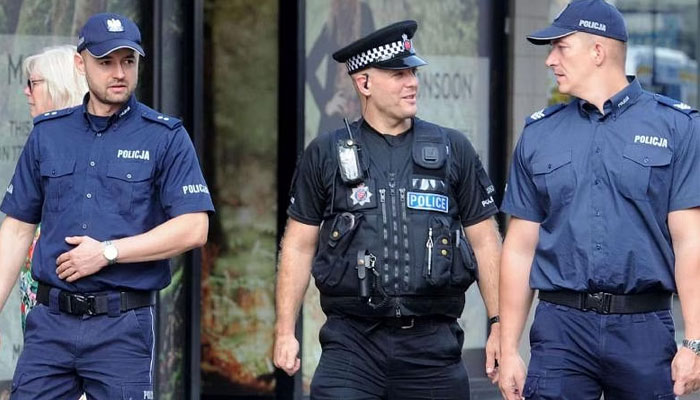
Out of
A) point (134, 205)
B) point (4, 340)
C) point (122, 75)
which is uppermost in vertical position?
point (122, 75)

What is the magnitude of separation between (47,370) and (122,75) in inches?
45.5

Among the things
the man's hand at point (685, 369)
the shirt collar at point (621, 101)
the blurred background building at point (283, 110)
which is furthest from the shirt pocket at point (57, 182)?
the blurred background building at point (283, 110)

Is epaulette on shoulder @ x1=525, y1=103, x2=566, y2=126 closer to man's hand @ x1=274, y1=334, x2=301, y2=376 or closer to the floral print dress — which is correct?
man's hand @ x1=274, y1=334, x2=301, y2=376

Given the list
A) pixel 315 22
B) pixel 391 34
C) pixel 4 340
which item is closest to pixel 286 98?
pixel 315 22

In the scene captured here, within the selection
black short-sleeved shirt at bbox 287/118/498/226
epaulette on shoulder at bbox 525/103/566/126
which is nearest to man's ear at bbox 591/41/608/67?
epaulette on shoulder at bbox 525/103/566/126

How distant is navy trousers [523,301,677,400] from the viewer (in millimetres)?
5535

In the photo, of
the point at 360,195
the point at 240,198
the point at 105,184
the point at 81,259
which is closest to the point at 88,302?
the point at 81,259

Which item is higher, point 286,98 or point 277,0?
point 277,0

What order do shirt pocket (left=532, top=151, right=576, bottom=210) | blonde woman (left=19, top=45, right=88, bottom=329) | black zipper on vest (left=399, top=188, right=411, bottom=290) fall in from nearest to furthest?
shirt pocket (left=532, top=151, right=576, bottom=210) → black zipper on vest (left=399, top=188, right=411, bottom=290) → blonde woman (left=19, top=45, right=88, bottom=329)

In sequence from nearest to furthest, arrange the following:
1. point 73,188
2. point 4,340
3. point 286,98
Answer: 1. point 73,188
2. point 4,340
3. point 286,98

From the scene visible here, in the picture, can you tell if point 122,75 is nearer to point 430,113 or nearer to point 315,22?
point 315,22

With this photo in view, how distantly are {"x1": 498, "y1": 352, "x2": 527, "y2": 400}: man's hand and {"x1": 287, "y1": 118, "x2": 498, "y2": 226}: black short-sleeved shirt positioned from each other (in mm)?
620

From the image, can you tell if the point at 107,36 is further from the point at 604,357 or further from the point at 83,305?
the point at 604,357

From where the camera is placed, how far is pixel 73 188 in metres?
5.96
